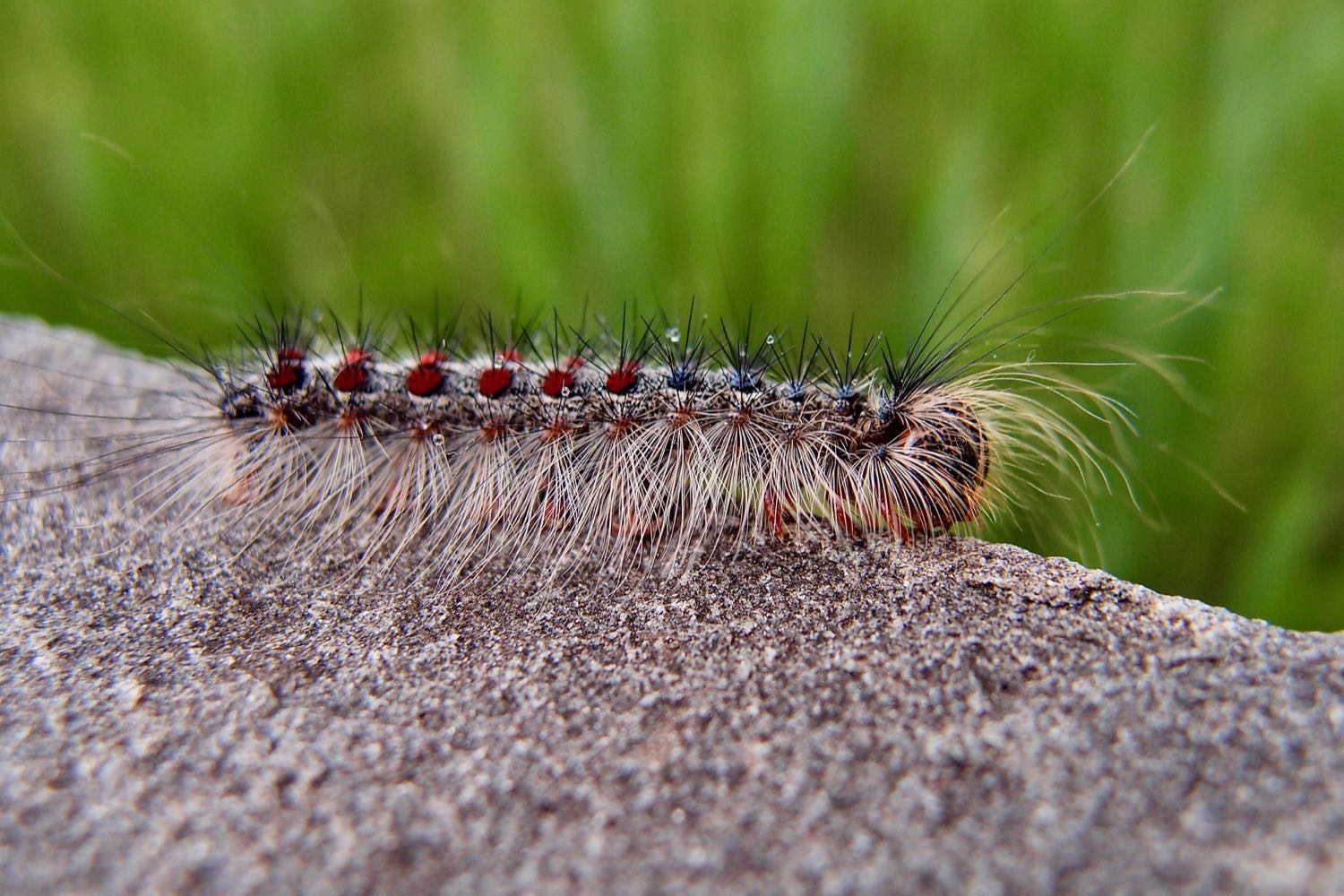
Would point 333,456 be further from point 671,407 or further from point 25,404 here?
point 25,404

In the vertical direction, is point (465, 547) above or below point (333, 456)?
below

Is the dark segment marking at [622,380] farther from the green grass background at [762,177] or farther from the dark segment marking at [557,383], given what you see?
the green grass background at [762,177]

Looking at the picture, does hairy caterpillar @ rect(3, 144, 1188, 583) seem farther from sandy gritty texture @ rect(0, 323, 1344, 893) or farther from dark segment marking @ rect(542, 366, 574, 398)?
sandy gritty texture @ rect(0, 323, 1344, 893)

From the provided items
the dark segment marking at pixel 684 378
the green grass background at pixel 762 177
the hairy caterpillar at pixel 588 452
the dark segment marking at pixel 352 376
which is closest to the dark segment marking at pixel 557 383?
the hairy caterpillar at pixel 588 452

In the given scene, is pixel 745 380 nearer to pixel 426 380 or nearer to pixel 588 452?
pixel 588 452

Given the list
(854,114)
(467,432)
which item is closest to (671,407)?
(467,432)

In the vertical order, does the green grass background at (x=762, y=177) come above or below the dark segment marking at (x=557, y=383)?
above
